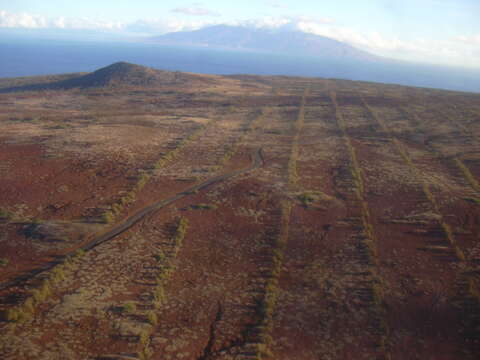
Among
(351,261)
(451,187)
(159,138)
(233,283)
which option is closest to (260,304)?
(233,283)

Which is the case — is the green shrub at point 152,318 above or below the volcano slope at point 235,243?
below

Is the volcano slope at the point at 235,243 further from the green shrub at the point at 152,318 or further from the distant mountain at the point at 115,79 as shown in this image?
the distant mountain at the point at 115,79

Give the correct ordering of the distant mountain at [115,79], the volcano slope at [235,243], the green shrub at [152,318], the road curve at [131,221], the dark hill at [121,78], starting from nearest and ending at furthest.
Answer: the volcano slope at [235,243], the green shrub at [152,318], the road curve at [131,221], the distant mountain at [115,79], the dark hill at [121,78]

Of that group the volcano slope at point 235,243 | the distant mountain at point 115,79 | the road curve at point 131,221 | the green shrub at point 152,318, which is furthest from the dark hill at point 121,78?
the green shrub at point 152,318

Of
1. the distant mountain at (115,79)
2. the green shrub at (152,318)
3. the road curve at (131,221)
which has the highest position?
the distant mountain at (115,79)

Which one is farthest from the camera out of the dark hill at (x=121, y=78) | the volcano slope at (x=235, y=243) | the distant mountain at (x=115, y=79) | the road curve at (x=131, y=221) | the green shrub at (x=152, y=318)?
the dark hill at (x=121, y=78)

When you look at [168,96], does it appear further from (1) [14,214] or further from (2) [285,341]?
(2) [285,341]

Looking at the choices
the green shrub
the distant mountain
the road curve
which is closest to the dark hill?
the distant mountain
